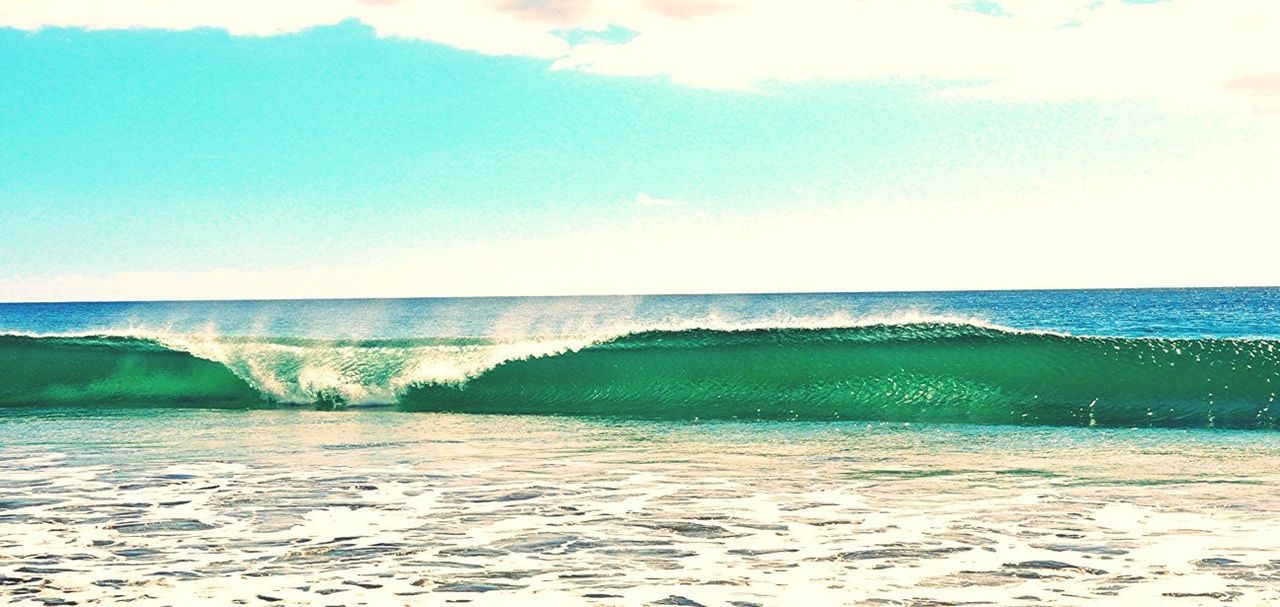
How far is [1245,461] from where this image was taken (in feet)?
30.0

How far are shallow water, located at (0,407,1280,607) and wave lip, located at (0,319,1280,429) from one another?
3.87m

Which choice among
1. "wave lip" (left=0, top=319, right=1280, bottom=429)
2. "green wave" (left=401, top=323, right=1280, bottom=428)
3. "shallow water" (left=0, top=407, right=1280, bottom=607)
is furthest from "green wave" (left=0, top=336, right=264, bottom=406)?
"shallow water" (left=0, top=407, right=1280, bottom=607)

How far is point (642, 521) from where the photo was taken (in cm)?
635

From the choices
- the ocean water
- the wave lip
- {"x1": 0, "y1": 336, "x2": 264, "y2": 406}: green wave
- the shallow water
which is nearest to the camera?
the shallow water

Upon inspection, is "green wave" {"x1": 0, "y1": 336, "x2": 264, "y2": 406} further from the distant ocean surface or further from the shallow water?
the shallow water

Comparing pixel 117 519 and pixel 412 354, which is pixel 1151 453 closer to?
pixel 117 519

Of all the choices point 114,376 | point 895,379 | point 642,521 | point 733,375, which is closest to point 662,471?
point 642,521

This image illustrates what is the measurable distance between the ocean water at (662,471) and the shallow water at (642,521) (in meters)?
0.03

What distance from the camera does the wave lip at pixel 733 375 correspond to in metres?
14.7

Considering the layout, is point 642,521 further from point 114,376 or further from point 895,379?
point 114,376

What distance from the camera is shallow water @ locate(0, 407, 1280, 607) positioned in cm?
486

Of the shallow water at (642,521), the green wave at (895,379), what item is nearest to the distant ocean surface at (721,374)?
the green wave at (895,379)

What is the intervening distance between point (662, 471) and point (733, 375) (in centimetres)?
864

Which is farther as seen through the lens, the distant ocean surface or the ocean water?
the distant ocean surface
